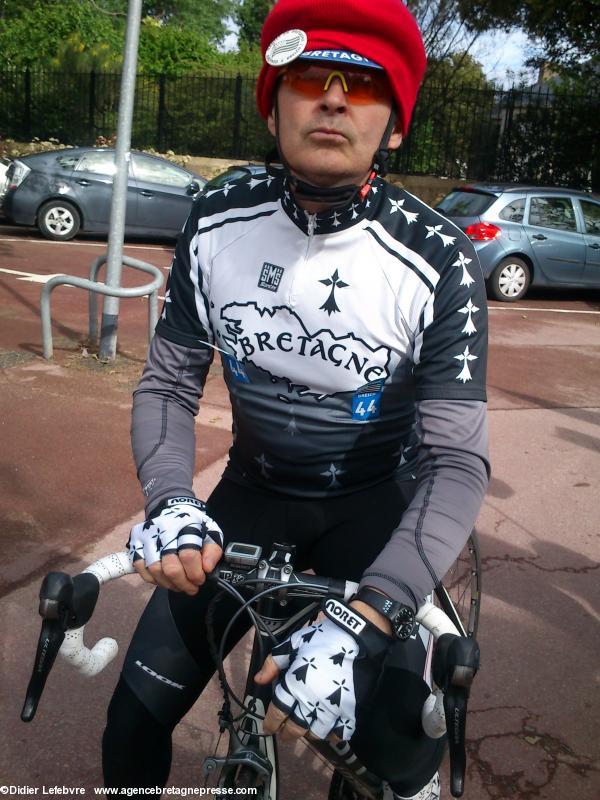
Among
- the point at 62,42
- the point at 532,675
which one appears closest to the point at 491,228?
the point at 532,675

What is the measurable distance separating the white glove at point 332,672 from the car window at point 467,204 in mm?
11610

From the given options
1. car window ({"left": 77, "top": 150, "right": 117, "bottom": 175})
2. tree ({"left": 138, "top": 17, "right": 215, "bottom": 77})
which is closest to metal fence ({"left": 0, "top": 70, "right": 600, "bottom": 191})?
tree ({"left": 138, "top": 17, "right": 215, "bottom": 77})

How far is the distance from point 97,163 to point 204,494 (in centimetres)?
1036

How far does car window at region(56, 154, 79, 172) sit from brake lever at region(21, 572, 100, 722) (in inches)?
525

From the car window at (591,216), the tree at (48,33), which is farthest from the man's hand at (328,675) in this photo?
the tree at (48,33)

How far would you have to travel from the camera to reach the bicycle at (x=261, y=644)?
1.47 meters

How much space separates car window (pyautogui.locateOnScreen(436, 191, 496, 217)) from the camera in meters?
12.5

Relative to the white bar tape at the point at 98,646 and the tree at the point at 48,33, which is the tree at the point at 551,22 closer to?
the tree at the point at 48,33

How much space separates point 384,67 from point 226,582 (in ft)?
3.80

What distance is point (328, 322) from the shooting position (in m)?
2.04

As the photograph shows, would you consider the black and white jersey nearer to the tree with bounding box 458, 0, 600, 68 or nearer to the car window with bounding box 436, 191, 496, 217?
the car window with bounding box 436, 191, 496, 217

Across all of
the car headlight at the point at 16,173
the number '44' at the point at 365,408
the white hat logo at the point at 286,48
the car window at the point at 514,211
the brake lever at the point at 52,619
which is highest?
the white hat logo at the point at 286,48

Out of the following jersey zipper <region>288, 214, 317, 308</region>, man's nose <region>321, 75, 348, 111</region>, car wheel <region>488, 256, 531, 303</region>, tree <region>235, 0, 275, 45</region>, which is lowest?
car wheel <region>488, 256, 531, 303</region>

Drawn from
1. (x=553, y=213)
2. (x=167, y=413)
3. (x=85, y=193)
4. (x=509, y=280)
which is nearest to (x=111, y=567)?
(x=167, y=413)
